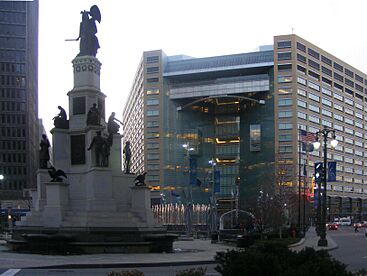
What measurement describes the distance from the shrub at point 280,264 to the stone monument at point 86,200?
18518 millimetres

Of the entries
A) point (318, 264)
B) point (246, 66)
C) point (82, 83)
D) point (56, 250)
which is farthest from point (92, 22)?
point (246, 66)

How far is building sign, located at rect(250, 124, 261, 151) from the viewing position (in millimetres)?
154750

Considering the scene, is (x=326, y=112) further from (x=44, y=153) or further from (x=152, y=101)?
(x=44, y=153)

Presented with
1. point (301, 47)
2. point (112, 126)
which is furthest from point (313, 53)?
point (112, 126)

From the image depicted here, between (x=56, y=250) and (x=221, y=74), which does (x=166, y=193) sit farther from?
(x=56, y=250)

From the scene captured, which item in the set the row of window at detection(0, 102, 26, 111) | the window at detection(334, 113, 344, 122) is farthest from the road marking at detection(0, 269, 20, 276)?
the window at detection(334, 113, 344, 122)

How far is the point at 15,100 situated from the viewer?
504 ft

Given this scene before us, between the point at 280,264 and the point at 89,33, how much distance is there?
27902 mm

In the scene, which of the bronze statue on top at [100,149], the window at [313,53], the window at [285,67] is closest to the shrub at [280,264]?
the bronze statue on top at [100,149]

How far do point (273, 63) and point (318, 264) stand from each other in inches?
6033

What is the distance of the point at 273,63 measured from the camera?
520 ft

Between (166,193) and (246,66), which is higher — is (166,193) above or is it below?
below

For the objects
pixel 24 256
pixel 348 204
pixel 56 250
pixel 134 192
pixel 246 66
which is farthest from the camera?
pixel 348 204

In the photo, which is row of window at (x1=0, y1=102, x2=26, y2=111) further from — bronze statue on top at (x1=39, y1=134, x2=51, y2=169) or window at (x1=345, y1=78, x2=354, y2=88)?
bronze statue on top at (x1=39, y1=134, x2=51, y2=169)
